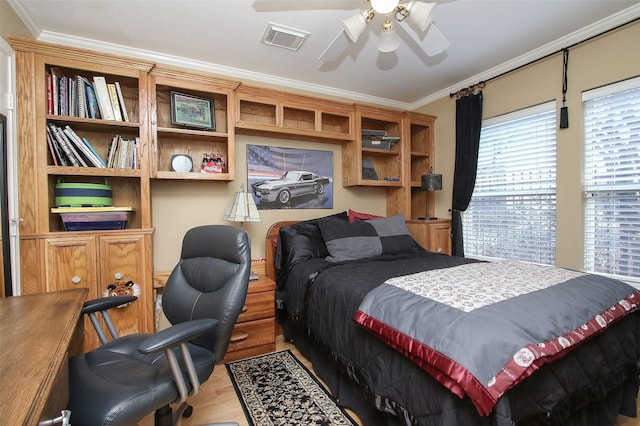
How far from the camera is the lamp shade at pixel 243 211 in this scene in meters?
2.55

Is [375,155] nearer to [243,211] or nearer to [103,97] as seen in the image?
[243,211]

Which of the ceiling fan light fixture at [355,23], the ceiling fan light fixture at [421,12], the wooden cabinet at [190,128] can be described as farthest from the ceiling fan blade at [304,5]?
the wooden cabinet at [190,128]

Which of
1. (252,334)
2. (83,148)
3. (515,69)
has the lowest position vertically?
(252,334)

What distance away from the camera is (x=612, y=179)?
2248 mm

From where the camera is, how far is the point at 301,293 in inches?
87.2

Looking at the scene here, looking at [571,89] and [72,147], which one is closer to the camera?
[72,147]

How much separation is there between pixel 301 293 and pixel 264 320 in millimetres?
470

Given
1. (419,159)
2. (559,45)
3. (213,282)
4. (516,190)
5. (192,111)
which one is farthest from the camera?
(419,159)

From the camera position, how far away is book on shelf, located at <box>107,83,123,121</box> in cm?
221

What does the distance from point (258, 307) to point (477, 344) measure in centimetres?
175

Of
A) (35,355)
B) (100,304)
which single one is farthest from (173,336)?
(100,304)

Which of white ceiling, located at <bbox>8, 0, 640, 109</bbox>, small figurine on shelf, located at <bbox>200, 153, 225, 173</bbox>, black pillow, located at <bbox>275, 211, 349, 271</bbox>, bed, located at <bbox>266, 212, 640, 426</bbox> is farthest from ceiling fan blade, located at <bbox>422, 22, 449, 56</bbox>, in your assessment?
small figurine on shelf, located at <bbox>200, 153, 225, 173</bbox>

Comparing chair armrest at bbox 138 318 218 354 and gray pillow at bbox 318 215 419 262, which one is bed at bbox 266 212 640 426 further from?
chair armrest at bbox 138 318 218 354

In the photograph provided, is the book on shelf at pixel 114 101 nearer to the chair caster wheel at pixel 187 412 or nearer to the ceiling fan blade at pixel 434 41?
the chair caster wheel at pixel 187 412
